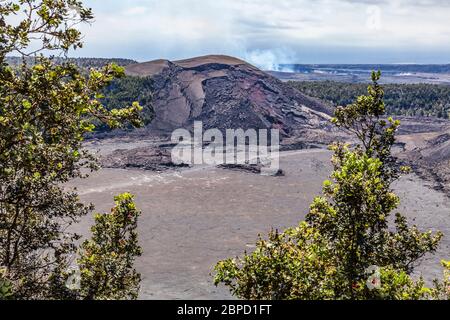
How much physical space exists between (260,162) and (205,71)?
40926mm

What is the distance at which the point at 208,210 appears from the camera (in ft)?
148

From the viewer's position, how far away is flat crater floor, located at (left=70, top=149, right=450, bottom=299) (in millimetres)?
30891

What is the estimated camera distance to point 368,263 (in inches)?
404

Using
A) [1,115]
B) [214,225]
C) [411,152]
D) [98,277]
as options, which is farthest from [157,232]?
[411,152]

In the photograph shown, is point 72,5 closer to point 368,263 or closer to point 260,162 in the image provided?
point 368,263

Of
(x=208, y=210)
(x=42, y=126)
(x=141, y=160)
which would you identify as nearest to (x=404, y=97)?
(x=141, y=160)

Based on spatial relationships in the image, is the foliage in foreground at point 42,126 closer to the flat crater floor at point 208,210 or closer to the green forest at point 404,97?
the flat crater floor at point 208,210
